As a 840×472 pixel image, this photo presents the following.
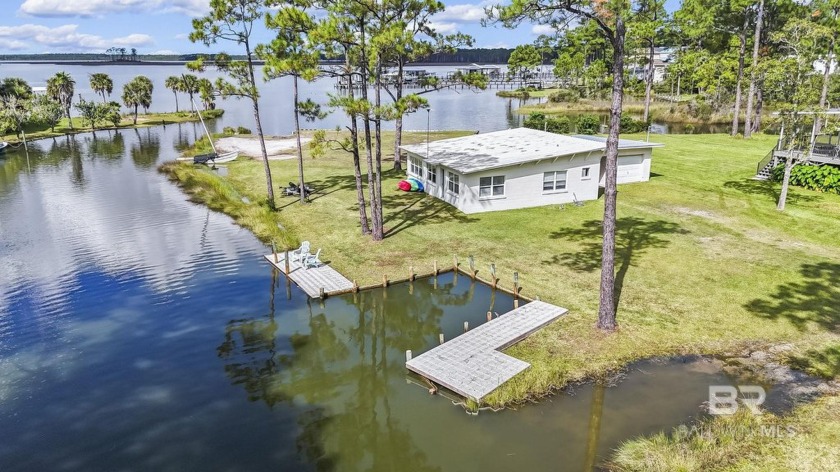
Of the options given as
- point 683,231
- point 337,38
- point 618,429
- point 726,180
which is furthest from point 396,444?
point 726,180

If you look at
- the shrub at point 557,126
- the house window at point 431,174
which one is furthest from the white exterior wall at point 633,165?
the shrub at point 557,126

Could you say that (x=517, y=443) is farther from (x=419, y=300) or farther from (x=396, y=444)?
(x=419, y=300)

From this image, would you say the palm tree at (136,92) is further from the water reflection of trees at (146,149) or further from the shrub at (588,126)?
the shrub at (588,126)

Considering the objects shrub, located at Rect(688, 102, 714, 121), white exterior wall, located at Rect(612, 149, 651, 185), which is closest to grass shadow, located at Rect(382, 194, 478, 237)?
white exterior wall, located at Rect(612, 149, 651, 185)

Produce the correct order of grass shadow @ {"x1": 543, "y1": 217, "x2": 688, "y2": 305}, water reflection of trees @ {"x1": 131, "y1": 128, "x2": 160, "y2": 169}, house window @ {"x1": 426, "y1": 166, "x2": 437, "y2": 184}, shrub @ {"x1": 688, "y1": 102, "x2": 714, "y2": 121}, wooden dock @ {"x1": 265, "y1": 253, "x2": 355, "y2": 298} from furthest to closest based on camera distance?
shrub @ {"x1": 688, "y1": 102, "x2": 714, "y2": 121}, water reflection of trees @ {"x1": 131, "y1": 128, "x2": 160, "y2": 169}, house window @ {"x1": 426, "y1": 166, "x2": 437, "y2": 184}, grass shadow @ {"x1": 543, "y1": 217, "x2": 688, "y2": 305}, wooden dock @ {"x1": 265, "y1": 253, "x2": 355, "y2": 298}

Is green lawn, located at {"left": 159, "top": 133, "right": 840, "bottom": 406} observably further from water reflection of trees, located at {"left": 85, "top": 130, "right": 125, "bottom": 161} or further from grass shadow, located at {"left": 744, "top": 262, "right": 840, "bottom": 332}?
water reflection of trees, located at {"left": 85, "top": 130, "right": 125, "bottom": 161}

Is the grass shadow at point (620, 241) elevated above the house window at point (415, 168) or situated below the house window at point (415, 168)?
below

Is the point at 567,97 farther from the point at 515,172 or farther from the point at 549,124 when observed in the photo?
the point at 515,172
